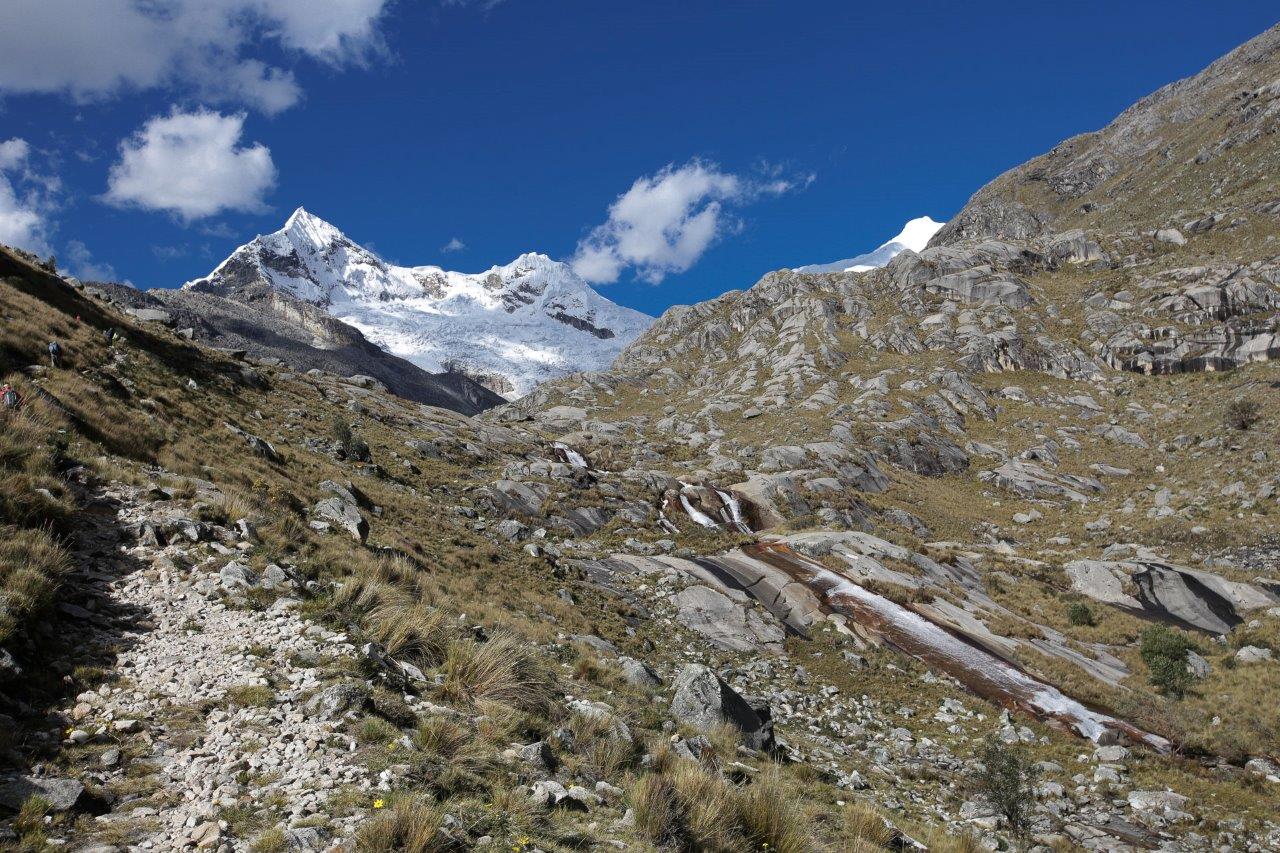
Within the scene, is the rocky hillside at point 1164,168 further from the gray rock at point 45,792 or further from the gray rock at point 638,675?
the gray rock at point 45,792

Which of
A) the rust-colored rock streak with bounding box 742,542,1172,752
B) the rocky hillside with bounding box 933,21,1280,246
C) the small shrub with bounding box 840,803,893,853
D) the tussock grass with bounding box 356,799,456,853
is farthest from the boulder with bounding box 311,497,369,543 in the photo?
the rocky hillside with bounding box 933,21,1280,246

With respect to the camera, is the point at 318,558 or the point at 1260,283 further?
the point at 1260,283

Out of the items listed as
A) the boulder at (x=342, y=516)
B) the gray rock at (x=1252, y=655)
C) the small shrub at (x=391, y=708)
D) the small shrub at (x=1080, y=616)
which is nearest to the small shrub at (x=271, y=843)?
the small shrub at (x=391, y=708)

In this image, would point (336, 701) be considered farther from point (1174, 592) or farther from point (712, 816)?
point (1174, 592)

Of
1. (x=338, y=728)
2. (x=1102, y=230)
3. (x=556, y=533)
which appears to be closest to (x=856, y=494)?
(x=556, y=533)

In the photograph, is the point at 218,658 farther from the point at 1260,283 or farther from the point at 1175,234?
the point at 1175,234

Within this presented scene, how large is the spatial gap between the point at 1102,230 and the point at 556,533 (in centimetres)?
12706

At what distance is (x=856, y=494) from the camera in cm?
5294

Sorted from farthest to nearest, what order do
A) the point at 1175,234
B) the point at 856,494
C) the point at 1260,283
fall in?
the point at 1175,234
the point at 1260,283
the point at 856,494

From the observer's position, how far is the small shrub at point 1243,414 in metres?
53.5

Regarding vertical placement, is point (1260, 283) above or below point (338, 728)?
above

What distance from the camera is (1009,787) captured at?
12.9m

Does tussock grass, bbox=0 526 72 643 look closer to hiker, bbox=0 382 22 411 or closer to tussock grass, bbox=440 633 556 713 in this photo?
tussock grass, bbox=440 633 556 713

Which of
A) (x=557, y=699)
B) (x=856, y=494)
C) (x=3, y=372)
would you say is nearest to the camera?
(x=557, y=699)
